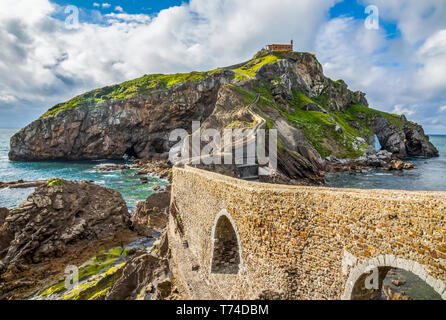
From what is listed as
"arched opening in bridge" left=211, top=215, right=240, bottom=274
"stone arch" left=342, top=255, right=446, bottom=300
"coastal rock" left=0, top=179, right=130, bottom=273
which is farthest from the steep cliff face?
"stone arch" left=342, top=255, right=446, bottom=300

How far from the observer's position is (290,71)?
3059 inches

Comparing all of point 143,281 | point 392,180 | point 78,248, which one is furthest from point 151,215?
point 392,180

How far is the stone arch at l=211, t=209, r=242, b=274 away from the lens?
11.5 m

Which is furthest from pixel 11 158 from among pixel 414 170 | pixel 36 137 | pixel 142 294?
pixel 414 170

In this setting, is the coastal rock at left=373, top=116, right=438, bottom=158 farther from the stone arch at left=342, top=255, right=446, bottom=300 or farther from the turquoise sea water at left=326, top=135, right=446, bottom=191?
the stone arch at left=342, top=255, right=446, bottom=300

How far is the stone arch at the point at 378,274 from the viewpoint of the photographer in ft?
17.5

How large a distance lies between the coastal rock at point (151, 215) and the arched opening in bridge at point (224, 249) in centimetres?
1235

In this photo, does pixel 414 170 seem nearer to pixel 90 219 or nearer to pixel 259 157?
pixel 259 157

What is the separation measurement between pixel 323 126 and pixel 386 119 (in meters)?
35.3

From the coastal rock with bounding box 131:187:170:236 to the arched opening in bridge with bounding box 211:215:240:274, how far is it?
12347mm

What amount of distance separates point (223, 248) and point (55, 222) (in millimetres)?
14152

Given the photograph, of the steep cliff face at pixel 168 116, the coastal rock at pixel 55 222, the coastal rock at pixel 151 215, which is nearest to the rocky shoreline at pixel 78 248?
the coastal rock at pixel 55 222

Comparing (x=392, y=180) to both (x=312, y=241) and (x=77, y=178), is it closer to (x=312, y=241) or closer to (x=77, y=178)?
(x=312, y=241)

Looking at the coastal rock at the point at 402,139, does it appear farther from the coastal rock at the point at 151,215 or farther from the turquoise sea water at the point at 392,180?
the coastal rock at the point at 151,215
